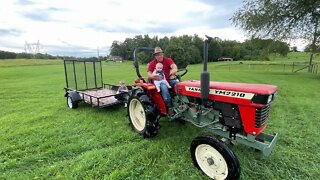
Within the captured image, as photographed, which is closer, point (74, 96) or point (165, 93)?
point (165, 93)

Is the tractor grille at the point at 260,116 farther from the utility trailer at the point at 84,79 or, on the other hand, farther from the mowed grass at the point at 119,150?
the utility trailer at the point at 84,79

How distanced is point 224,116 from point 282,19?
15.7 m

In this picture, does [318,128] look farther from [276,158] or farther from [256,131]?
[256,131]

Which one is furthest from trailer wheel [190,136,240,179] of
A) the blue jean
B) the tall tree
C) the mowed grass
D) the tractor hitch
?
the tall tree

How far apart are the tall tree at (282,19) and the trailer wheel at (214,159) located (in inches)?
595

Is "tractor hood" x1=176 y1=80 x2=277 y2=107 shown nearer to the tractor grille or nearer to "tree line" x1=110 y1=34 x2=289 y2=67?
the tractor grille

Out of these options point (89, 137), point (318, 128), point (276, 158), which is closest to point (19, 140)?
point (89, 137)

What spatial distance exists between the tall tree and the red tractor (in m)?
14.4

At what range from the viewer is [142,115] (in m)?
4.55

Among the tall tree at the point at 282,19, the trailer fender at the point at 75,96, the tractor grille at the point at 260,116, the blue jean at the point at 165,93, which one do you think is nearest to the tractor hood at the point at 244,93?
the tractor grille at the point at 260,116

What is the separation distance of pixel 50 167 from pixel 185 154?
6.74 feet

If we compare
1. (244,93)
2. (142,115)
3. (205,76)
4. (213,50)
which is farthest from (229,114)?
(213,50)

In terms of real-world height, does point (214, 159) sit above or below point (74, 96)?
below

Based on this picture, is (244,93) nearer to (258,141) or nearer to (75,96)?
(258,141)
